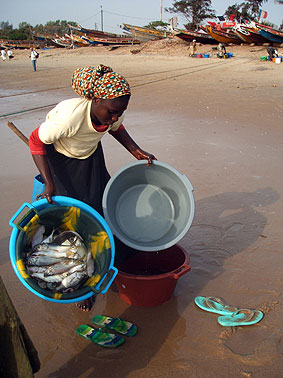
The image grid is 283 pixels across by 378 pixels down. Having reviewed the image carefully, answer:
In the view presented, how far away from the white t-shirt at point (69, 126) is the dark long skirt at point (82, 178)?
0.12 meters

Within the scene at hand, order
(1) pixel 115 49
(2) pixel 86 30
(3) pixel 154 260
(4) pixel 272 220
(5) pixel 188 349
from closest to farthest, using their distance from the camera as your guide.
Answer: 1. (5) pixel 188 349
2. (3) pixel 154 260
3. (4) pixel 272 220
4. (1) pixel 115 49
5. (2) pixel 86 30

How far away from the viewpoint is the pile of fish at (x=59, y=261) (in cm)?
178

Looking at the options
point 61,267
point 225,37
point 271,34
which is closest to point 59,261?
point 61,267

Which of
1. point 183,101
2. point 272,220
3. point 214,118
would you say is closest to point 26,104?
point 183,101

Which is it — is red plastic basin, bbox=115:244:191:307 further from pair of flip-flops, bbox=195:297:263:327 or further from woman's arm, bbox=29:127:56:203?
woman's arm, bbox=29:127:56:203

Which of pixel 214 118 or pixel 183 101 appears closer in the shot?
pixel 214 118

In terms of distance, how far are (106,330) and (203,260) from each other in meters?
0.96

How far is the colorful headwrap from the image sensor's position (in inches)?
73.0

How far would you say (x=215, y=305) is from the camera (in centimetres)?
220

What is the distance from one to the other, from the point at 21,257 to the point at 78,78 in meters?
0.99

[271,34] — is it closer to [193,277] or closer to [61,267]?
[193,277]

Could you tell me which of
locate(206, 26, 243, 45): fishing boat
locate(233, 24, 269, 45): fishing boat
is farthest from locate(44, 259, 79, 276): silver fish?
locate(206, 26, 243, 45): fishing boat

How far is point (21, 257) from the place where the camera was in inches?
68.2

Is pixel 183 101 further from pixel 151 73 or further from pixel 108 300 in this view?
pixel 108 300
